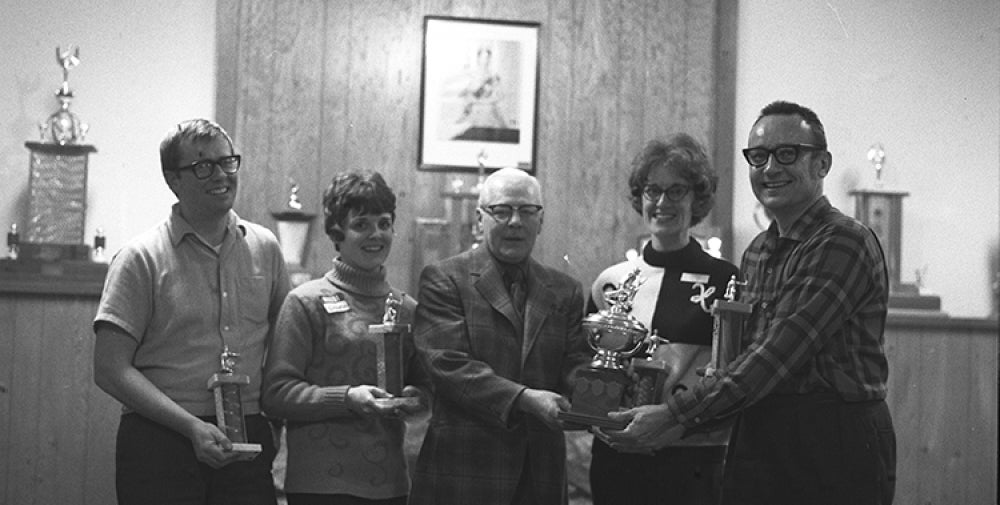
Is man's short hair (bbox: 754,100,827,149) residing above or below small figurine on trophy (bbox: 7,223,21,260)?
above

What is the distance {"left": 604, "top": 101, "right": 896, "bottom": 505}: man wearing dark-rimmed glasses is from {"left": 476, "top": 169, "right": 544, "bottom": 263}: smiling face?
608 millimetres

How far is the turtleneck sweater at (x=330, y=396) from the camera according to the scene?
3.12m

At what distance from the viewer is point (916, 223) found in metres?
5.96

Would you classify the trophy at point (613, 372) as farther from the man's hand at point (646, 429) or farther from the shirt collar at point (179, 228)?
the shirt collar at point (179, 228)

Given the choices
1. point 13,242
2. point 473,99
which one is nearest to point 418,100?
point 473,99

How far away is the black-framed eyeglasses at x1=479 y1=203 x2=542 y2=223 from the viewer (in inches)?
126

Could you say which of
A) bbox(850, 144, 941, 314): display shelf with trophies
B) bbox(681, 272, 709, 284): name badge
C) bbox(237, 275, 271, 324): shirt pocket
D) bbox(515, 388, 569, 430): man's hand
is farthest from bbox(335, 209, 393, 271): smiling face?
bbox(850, 144, 941, 314): display shelf with trophies

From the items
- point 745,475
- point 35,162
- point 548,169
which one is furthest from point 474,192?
point 745,475

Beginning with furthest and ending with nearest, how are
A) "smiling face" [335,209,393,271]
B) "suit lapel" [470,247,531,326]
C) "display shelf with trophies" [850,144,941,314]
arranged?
"display shelf with trophies" [850,144,941,314] < "smiling face" [335,209,393,271] < "suit lapel" [470,247,531,326]

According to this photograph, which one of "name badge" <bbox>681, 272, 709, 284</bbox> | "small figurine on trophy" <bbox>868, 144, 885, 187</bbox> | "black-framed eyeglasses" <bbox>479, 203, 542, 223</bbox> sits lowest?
"name badge" <bbox>681, 272, 709, 284</bbox>

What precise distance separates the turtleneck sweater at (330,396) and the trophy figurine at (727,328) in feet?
2.90

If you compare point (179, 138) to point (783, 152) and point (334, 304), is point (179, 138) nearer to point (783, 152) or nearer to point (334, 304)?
point (334, 304)

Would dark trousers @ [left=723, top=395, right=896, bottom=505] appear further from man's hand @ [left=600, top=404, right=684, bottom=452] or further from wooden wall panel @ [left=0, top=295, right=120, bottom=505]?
wooden wall panel @ [left=0, top=295, right=120, bottom=505]

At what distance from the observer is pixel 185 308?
3.03 m
